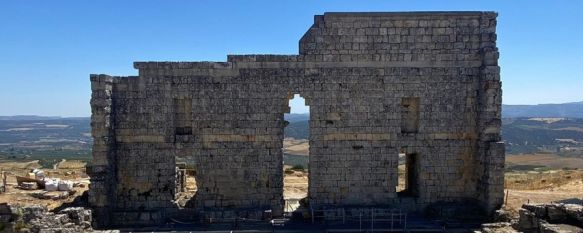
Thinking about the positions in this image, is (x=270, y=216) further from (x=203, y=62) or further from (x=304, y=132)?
(x=304, y=132)

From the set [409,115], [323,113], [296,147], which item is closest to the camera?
[323,113]

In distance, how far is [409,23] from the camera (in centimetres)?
1533

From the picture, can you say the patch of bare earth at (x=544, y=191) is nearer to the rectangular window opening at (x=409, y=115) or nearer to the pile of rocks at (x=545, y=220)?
the pile of rocks at (x=545, y=220)

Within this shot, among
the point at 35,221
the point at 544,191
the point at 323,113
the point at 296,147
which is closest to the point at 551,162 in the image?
the point at 544,191

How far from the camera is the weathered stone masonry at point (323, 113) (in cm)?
1526

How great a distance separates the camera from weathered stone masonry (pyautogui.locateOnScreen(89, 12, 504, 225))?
601 inches

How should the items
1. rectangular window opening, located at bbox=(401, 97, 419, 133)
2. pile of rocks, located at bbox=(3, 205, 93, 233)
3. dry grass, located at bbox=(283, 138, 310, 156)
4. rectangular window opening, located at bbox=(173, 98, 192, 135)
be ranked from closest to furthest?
1. pile of rocks, located at bbox=(3, 205, 93, 233)
2. rectangular window opening, located at bbox=(173, 98, 192, 135)
3. rectangular window opening, located at bbox=(401, 97, 419, 133)
4. dry grass, located at bbox=(283, 138, 310, 156)

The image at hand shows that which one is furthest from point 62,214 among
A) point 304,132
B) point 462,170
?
point 304,132

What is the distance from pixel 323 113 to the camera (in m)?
15.4

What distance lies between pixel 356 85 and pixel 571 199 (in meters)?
9.47

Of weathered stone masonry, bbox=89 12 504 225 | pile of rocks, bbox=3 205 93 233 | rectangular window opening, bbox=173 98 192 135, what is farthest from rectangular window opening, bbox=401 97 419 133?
pile of rocks, bbox=3 205 93 233

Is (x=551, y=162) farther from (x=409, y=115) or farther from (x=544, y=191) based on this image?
(x=409, y=115)

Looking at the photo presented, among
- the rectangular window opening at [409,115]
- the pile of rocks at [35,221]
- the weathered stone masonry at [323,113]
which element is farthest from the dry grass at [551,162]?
the pile of rocks at [35,221]

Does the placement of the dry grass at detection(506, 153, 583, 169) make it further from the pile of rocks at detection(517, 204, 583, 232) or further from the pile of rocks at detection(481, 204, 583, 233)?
the pile of rocks at detection(517, 204, 583, 232)
